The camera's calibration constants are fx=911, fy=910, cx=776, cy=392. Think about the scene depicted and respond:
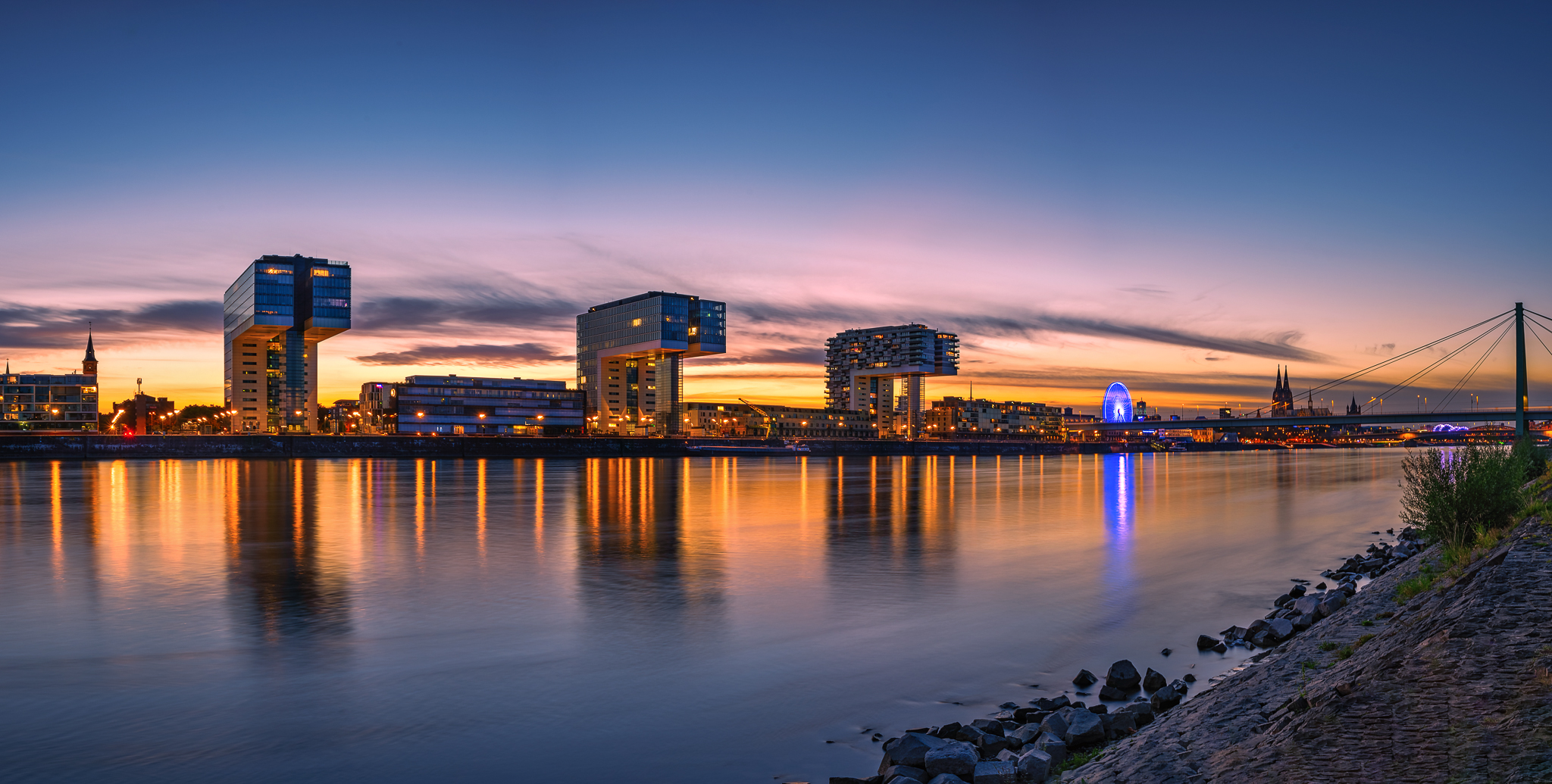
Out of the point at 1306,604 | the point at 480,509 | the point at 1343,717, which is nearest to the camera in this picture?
the point at 1343,717

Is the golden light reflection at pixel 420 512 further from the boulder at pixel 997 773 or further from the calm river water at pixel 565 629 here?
the boulder at pixel 997 773

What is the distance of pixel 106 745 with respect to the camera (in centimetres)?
980

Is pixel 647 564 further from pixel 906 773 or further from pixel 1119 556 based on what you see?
pixel 906 773

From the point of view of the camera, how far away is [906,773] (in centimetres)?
789

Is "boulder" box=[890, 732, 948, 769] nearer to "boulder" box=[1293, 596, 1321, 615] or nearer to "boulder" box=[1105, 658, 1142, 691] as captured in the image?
"boulder" box=[1105, 658, 1142, 691]

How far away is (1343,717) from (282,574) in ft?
71.5

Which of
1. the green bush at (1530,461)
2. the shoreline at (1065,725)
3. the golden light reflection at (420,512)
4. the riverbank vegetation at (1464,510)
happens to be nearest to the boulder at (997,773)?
the shoreline at (1065,725)

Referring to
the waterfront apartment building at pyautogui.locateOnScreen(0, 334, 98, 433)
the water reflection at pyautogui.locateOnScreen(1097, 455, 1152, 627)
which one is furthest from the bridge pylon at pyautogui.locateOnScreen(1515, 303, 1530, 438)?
the waterfront apartment building at pyautogui.locateOnScreen(0, 334, 98, 433)

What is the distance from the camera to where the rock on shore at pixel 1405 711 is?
5.30 meters

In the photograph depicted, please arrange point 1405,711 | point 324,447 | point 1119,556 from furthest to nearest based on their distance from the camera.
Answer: point 324,447
point 1119,556
point 1405,711

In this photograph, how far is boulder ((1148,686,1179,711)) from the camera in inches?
398

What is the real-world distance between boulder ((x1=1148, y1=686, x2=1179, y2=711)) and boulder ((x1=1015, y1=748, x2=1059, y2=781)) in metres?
2.82

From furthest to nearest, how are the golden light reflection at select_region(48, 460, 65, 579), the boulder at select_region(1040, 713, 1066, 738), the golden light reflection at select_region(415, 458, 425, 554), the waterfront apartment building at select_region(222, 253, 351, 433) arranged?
the waterfront apartment building at select_region(222, 253, 351, 433) < the golden light reflection at select_region(415, 458, 425, 554) < the golden light reflection at select_region(48, 460, 65, 579) < the boulder at select_region(1040, 713, 1066, 738)

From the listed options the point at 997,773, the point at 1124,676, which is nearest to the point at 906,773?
the point at 997,773
